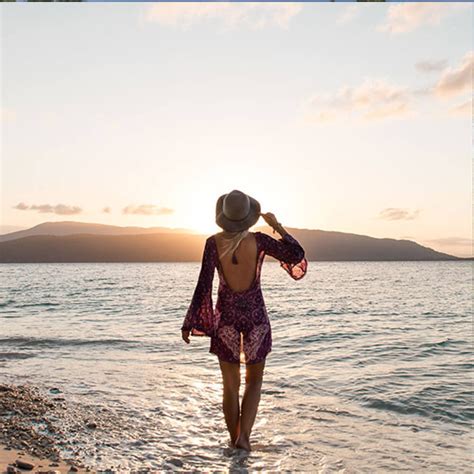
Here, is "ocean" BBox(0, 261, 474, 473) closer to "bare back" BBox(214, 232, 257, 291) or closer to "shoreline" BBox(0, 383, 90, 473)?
"shoreline" BBox(0, 383, 90, 473)

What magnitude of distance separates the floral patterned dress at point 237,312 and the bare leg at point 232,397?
0.35ft

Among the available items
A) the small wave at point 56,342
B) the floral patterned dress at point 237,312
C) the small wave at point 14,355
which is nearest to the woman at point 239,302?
the floral patterned dress at point 237,312

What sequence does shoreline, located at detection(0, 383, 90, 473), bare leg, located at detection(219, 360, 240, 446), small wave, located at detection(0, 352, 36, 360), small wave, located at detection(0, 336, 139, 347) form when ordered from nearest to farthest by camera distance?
shoreline, located at detection(0, 383, 90, 473) < bare leg, located at detection(219, 360, 240, 446) < small wave, located at detection(0, 352, 36, 360) < small wave, located at detection(0, 336, 139, 347)

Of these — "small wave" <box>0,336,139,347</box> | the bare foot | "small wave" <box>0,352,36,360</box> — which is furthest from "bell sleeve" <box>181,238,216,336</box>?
"small wave" <box>0,336,139,347</box>

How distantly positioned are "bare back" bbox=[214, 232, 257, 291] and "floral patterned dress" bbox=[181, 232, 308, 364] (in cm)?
5

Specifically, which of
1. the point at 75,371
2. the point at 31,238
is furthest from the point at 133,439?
the point at 31,238

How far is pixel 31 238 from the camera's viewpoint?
181500mm

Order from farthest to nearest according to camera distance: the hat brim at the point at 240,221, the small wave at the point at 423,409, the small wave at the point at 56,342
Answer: the small wave at the point at 56,342, the small wave at the point at 423,409, the hat brim at the point at 240,221

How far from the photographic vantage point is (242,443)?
19.1 ft

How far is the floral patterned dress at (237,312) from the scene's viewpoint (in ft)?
19.0

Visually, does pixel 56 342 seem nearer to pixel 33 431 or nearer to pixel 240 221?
pixel 33 431

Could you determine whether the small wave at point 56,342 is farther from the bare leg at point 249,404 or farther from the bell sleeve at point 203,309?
the bare leg at point 249,404

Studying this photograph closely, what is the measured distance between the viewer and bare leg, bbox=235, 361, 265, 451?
5.80 meters

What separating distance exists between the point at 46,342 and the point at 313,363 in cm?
721
